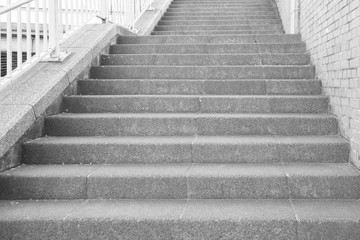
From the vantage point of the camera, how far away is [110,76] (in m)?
4.05

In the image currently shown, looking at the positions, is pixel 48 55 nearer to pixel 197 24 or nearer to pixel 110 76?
pixel 110 76

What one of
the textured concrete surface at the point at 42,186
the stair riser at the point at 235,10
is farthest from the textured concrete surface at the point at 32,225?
the stair riser at the point at 235,10

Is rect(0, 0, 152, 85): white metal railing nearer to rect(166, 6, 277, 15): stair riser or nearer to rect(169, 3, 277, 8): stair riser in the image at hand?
rect(166, 6, 277, 15): stair riser

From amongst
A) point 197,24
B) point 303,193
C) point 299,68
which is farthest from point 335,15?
point 197,24

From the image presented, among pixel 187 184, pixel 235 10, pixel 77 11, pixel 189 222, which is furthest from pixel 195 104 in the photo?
pixel 235 10

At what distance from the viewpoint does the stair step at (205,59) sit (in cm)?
412

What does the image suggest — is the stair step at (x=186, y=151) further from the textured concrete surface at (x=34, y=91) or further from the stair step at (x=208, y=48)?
the stair step at (x=208, y=48)

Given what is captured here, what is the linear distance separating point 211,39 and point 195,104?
198 cm

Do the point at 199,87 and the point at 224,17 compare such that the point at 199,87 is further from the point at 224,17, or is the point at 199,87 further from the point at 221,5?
the point at 221,5

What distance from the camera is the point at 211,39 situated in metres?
4.97

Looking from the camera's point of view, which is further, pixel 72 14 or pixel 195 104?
pixel 72 14

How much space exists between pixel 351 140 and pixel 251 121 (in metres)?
0.88

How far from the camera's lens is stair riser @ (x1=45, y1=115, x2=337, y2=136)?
3.02m

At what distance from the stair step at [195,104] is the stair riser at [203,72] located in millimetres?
619
